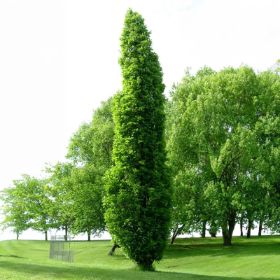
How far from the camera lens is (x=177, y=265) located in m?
34.2

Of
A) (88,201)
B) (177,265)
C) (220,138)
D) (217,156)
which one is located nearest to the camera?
(177,265)

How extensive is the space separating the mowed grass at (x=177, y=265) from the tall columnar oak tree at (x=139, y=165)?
1.84 meters

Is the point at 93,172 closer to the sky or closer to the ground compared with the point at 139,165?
closer to the sky

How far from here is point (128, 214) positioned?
953 inches

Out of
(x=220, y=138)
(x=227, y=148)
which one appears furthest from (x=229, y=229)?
(x=220, y=138)

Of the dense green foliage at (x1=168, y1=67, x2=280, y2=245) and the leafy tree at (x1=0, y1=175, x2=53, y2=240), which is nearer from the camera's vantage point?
the dense green foliage at (x1=168, y1=67, x2=280, y2=245)

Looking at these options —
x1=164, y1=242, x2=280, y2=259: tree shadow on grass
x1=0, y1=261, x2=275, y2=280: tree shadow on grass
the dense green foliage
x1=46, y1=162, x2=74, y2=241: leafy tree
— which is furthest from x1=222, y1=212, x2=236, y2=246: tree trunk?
x1=0, y1=261, x2=275, y2=280: tree shadow on grass

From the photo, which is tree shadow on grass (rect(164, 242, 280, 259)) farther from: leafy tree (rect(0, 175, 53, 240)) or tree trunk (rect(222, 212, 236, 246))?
leafy tree (rect(0, 175, 53, 240))

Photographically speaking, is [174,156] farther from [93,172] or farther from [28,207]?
[28,207]

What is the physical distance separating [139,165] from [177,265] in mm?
12991

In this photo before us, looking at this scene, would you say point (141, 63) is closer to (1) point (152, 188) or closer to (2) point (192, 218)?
(1) point (152, 188)

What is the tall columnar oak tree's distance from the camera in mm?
24078

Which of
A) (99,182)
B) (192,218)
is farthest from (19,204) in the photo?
(192,218)

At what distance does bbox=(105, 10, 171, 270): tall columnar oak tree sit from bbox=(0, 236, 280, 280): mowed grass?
1838 millimetres
